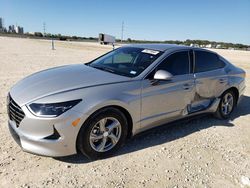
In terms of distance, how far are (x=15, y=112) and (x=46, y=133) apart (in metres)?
0.55

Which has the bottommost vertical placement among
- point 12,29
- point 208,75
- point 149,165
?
point 149,165

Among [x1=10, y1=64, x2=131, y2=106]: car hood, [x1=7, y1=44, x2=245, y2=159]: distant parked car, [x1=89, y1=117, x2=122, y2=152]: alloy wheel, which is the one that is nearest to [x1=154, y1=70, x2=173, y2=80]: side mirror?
[x1=7, y1=44, x2=245, y2=159]: distant parked car

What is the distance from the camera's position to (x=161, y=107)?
363cm

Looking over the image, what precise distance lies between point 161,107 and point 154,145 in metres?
0.63

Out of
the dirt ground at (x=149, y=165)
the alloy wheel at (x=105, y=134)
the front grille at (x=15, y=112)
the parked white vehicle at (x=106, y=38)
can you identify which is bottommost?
the dirt ground at (x=149, y=165)

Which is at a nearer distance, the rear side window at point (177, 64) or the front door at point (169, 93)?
the front door at point (169, 93)

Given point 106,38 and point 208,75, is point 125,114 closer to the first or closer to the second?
point 208,75

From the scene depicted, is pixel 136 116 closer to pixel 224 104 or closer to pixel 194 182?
pixel 194 182

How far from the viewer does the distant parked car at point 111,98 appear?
270 centimetres

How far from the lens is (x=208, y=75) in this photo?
4.36 metres

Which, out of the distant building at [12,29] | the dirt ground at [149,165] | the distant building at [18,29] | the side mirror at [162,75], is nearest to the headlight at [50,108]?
the dirt ground at [149,165]

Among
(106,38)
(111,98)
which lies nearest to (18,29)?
(106,38)

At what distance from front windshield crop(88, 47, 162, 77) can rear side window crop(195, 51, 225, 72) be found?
95cm

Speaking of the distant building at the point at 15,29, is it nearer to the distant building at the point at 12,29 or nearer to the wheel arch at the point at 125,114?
the distant building at the point at 12,29
